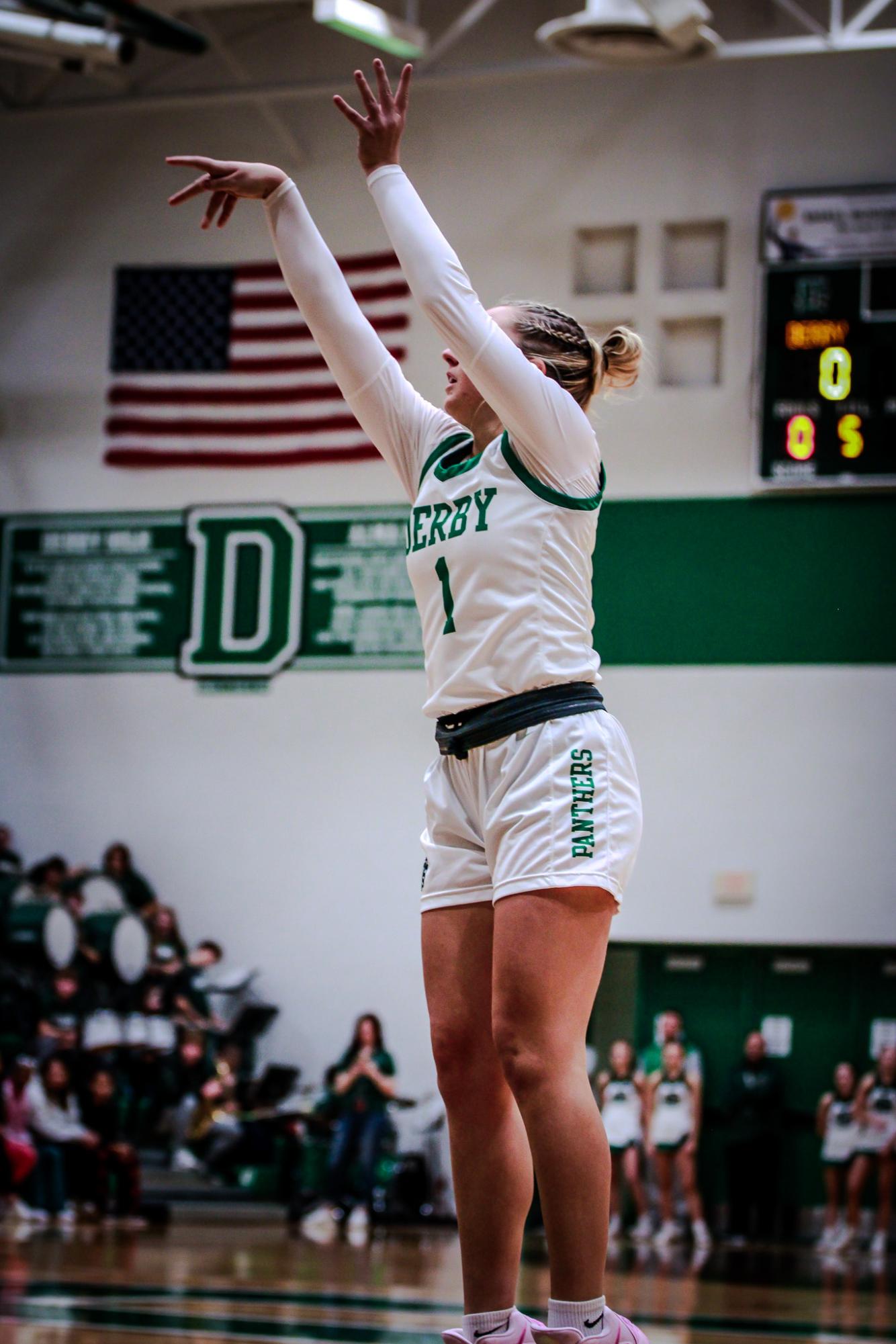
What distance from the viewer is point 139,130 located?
15594 millimetres

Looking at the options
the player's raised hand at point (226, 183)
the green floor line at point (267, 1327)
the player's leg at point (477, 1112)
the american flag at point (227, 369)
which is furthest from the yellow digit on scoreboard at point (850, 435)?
the player's leg at point (477, 1112)

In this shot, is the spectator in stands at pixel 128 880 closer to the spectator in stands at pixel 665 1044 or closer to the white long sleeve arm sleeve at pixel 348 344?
the spectator in stands at pixel 665 1044

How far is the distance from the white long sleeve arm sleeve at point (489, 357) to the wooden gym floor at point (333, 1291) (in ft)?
8.70

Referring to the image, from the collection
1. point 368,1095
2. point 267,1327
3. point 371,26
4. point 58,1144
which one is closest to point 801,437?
point 371,26

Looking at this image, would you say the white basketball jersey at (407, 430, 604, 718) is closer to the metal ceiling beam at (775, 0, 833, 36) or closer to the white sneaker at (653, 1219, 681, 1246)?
the white sneaker at (653, 1219, 681, 1246)

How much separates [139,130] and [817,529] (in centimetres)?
728

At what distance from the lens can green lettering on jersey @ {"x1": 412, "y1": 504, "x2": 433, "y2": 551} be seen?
10.6 ft

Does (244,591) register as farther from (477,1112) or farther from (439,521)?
(477,1112)

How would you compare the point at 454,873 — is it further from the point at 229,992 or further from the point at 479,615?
the point at 229,992

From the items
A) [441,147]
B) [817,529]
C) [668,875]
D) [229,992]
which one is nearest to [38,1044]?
[229,992]

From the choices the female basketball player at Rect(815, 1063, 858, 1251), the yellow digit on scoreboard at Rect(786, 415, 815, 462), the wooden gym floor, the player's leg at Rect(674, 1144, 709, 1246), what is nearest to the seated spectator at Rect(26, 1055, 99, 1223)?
the wooden gym floor

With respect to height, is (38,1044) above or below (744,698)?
below

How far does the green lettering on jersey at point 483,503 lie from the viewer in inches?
122

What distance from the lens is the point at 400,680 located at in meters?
14.4
